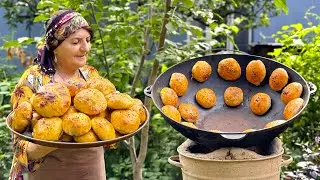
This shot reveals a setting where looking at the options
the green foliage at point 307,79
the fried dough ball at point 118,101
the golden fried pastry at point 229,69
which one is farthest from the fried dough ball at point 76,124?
the green foliage at point 307,79

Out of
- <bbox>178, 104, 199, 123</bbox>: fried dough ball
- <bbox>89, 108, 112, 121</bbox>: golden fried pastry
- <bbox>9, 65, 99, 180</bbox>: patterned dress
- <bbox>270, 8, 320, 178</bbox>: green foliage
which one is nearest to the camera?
<bbox>89, 108, 112, 121</bbox>: golden fried pastry

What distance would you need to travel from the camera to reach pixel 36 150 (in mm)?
1972

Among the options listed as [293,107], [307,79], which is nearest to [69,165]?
[293,107]

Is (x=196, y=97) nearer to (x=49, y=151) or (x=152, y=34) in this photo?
(x=49, y=151)

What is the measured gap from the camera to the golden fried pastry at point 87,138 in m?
1.81

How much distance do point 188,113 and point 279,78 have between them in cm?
41

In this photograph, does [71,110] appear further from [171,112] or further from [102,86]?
[171,112]

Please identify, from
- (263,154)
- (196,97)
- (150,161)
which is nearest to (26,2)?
(150,161)

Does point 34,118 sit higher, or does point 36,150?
point 34,118

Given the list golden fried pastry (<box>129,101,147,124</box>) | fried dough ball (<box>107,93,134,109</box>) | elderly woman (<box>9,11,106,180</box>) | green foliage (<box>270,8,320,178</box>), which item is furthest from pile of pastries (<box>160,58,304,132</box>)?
green foliage (<box>270,8,320,178</box>)

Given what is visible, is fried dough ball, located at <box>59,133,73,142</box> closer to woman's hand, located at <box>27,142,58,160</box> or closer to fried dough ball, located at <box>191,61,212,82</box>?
woman's hand, located at <box>27,142,58,160</box>

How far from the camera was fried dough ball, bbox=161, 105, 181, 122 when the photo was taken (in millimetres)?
2127

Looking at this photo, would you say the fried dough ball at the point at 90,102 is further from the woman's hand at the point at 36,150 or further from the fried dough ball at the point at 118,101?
the woman's hand at the point at 36,150

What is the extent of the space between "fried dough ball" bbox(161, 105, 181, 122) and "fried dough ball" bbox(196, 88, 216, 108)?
18 centimetres
